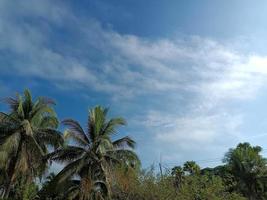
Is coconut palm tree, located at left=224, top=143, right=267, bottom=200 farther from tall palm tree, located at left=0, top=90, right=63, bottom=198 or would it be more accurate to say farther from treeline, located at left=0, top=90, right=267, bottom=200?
tall palm tree, located at left=0, top=90, right=63, bottom=198

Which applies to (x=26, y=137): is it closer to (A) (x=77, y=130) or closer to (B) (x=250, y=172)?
(A) (x=77, y=130)

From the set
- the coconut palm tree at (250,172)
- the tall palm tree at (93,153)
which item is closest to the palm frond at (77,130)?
the tall palm tree at (93,153)

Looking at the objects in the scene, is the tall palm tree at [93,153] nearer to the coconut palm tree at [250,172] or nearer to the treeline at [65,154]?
the treeline at [65,154]

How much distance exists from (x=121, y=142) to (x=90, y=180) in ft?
12.0

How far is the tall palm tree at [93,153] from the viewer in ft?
88.3

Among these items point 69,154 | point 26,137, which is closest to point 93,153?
point 69,154

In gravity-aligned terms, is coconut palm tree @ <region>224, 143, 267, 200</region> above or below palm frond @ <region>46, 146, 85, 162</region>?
above

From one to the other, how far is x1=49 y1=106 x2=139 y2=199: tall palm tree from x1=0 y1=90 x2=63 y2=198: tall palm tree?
177cm

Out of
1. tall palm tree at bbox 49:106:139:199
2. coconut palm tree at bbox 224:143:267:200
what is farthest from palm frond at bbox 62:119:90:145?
coconut palm tree at bbox 224:143:267:200

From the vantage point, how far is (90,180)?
27.0m

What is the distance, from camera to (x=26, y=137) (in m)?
28.9

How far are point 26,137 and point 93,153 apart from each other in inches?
207

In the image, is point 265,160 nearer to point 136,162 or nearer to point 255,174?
point 255,174

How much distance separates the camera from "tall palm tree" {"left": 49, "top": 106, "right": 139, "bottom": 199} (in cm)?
2692
